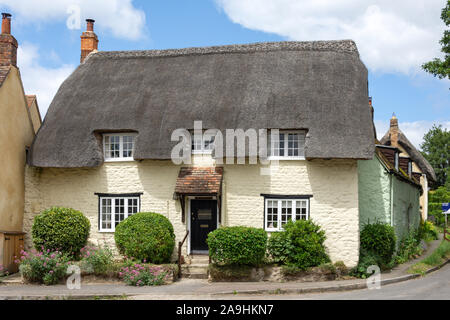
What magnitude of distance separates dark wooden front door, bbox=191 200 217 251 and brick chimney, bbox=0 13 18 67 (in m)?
8.56

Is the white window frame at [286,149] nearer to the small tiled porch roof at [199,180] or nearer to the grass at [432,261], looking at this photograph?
the small tiled porch roof at [199,180]

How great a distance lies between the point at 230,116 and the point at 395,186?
7408mm

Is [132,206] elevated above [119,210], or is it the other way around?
[132,206]

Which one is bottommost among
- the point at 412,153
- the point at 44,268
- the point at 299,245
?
the point at 44,268

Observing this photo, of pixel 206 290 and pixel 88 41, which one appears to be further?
pixel 88 41


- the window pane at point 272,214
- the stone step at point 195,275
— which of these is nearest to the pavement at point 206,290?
the stone step at point 195,275

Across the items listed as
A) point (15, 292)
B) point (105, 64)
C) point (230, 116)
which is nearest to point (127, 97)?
point (105, 64)

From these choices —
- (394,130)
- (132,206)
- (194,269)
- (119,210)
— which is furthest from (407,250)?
(394,130)

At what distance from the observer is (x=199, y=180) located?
17516 millimetres

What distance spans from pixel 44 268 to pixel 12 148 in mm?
4646

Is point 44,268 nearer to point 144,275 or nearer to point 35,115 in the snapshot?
point 144,275

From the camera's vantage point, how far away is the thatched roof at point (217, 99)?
17359 mm

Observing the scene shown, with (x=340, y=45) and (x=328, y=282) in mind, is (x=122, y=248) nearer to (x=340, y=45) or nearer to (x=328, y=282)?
(x=328, y=282)

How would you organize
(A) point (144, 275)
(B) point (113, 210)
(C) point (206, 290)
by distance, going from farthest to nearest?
(B) point (113, 210)
(A) point (144, 275)
(C) point (206, 290)
